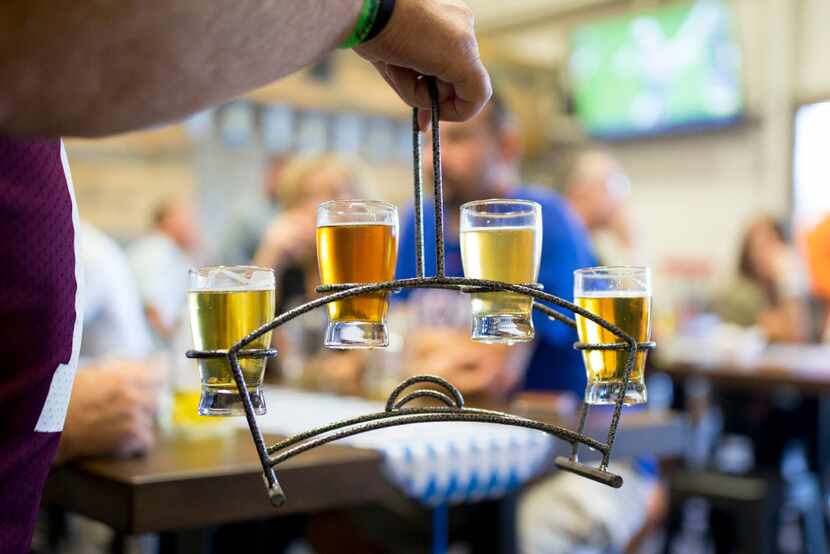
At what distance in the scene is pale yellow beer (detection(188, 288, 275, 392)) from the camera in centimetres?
66

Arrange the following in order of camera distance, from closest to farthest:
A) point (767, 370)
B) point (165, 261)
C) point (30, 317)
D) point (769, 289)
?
point (30, 317) < point (767, 370) < point (165, 261) < point (769, 289)

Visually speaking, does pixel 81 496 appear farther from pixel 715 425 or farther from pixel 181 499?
pixel 715 425

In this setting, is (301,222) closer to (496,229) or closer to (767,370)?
(767,370)

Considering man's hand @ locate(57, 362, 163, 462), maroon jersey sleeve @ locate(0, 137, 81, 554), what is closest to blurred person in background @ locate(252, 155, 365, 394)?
man's hand @ locate(57, 362, 163, 462)

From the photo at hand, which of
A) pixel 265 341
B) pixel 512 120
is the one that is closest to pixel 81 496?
pixel 265 341

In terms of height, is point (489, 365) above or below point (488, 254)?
below

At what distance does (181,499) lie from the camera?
1.09 meters

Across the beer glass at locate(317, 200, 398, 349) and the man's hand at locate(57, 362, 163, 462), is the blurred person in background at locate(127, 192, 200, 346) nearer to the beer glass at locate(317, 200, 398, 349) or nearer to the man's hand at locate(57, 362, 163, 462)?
the man's hand at locate(57, 362, 163, 462)

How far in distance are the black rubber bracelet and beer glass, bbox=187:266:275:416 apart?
0.19m

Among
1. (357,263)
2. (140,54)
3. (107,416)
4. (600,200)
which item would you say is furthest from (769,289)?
(140,54)

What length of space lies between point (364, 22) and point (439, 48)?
67mm

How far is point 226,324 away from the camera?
0.66 meters

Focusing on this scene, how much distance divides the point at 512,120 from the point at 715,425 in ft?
8.40

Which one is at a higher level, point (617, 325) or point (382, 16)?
point (382, 16)
